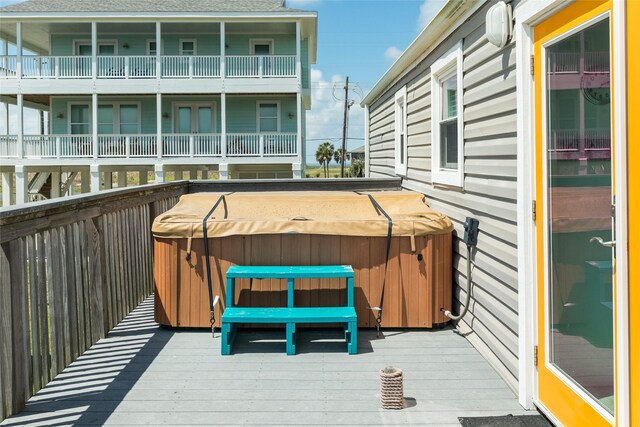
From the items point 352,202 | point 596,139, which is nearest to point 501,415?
point 596,139

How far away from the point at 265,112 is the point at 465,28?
50.2 feet

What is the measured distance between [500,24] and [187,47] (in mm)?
17437

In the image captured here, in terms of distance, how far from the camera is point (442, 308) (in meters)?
4.60

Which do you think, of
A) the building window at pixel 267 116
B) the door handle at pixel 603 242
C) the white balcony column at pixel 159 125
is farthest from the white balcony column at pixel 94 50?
the door handle at pixel 603 242

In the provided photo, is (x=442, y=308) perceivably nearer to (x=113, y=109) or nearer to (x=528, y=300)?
(x=528, y=300)

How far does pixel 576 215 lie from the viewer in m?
2.61

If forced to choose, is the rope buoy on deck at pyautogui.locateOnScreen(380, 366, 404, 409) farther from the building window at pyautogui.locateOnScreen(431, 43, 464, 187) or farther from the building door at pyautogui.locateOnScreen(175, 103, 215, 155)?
the building door at pyautogui.locateOnScreen(175, 103, 215, 155)

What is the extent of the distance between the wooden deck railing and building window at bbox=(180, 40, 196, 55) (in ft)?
49.1

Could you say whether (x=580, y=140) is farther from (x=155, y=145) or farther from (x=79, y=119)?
(x=79, y=119)

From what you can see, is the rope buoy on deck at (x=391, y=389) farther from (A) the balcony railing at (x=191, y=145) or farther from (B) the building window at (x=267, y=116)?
(B) the building window at (x=267, y=116)

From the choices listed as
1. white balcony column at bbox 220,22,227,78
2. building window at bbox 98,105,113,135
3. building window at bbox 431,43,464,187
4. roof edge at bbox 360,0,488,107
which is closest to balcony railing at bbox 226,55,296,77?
white balcony column at bbox 220,22,227,78

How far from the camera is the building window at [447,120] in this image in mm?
4520

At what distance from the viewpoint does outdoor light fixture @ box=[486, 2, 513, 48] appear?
11.0 feet

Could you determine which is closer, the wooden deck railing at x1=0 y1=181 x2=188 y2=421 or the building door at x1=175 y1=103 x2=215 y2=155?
the wooden deck railing at x1=0 y1=181 x2=188 y2=421
